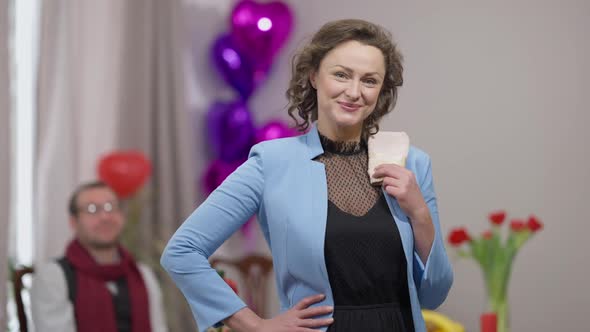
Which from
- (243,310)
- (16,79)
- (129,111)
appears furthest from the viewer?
(129,111)

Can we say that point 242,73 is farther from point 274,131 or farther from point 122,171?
point 122,171

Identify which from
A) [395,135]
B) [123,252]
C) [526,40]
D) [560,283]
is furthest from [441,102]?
[395,135]

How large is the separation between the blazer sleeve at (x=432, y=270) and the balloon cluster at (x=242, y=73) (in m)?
3.04

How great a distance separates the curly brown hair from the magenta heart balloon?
307cm

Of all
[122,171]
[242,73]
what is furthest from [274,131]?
[122,171]

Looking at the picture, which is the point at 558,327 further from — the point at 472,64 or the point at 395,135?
the point at 395,135

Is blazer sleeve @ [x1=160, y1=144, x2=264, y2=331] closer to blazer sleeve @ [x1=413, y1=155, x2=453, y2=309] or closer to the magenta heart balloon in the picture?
blazer sleeve @ [x1=413, y1=155, x2=453, y2=309]

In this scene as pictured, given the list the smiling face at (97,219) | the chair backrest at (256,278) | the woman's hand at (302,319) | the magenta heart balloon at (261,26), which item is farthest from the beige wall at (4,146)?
the woman's hand at (302,319)

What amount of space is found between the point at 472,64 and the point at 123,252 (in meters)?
1.73

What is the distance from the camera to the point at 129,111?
178 inches

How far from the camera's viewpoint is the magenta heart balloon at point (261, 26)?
4566 millimetres

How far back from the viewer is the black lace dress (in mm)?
1374

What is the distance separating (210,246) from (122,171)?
2.66 meters

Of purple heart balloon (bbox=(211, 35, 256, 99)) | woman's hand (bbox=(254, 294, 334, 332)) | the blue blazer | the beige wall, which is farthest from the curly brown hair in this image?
purple heart balloon (bbox=(211, 35, 256, 99))
